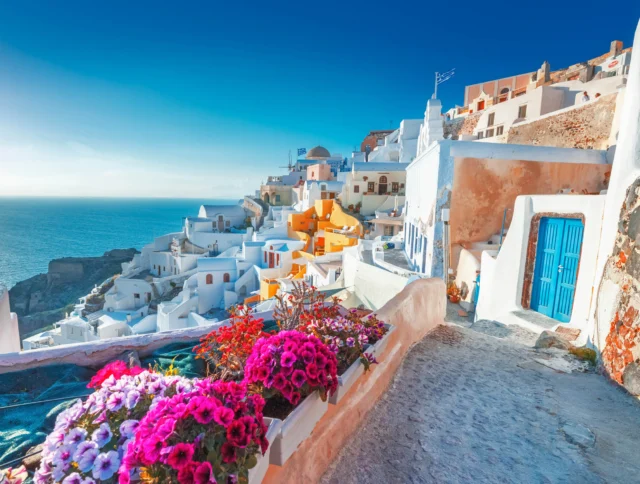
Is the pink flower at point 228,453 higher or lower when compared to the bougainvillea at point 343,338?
higher

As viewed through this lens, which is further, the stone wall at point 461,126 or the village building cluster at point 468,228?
the stone wall at point 461,126

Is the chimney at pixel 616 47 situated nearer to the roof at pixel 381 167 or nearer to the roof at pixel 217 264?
the roof at pixel 381 167

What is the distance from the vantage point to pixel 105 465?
1.34m

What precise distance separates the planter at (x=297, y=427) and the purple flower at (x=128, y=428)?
681 millimetres

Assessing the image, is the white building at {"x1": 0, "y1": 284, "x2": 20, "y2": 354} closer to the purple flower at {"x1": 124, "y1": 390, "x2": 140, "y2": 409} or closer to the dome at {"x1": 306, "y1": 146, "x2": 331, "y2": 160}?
the purple flower at {"x1": 124, "y1": 390, "x2": 140, "y2": 409}

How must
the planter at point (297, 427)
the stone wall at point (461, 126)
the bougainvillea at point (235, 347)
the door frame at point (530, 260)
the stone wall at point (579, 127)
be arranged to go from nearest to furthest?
the planter at point (297, 427) < the bougainvillea at point (235, 347) < the door frame at point (530, 260) < the stone wall at point (579, 127) < the stone wall at point (461, 126)

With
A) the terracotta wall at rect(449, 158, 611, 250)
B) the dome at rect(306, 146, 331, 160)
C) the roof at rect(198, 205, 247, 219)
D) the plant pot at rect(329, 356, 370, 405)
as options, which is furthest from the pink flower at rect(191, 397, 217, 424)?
the dome at rect(306, 146, 331, 160)

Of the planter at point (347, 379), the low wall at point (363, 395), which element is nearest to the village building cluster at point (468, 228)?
the low wall at point (363, 395)

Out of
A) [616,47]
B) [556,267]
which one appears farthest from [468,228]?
[616,47]

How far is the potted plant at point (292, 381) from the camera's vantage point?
187 centimetres

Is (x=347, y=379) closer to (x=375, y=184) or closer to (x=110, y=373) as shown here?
(x=110, y=373)

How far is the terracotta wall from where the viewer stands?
9.76 meters

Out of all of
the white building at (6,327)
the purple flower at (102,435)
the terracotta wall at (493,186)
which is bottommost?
the white building at (6,327)

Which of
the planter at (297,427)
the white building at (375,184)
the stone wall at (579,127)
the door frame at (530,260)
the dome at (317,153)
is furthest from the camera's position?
the dome at (317,153)
